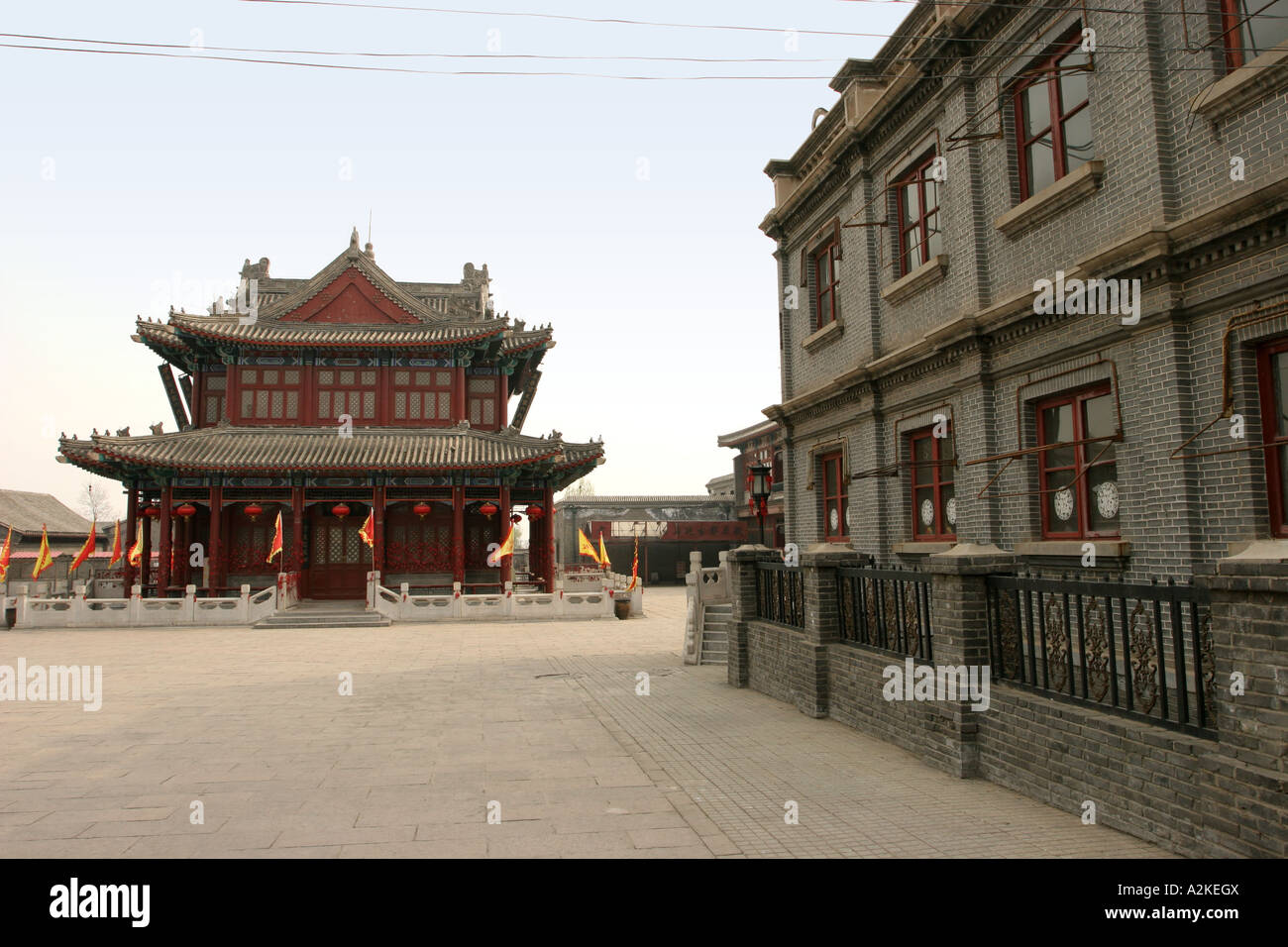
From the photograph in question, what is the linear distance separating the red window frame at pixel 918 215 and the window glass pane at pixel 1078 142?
217 cm

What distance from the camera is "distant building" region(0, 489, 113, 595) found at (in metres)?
38.1

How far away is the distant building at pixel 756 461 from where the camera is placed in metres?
37.7

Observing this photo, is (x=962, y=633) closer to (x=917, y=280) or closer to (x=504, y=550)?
(x=917, y=280)

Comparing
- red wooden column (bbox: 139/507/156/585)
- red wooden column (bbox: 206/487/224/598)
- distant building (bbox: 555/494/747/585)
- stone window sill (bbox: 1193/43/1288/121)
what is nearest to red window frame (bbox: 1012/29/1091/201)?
stone window sill (bbox: 1193/43/1288/121)

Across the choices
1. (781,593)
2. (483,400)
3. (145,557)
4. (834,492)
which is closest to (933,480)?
(781,593)

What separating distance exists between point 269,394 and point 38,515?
2935cm

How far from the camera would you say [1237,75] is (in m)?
6.05

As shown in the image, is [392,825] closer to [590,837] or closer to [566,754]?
[590,837]

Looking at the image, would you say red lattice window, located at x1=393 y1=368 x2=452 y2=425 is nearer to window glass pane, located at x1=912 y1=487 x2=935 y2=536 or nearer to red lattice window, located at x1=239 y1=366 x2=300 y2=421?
red lattice window, located at x1=239 y1=366 x2=300 y2=421

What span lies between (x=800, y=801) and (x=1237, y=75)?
6.29 m

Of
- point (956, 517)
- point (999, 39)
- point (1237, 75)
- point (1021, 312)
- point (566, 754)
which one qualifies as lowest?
point (566, 754)

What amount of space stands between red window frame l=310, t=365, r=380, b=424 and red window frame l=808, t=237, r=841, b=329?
59.1 ft

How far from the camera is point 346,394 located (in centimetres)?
2730

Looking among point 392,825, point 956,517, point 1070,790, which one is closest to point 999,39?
point 956,517
